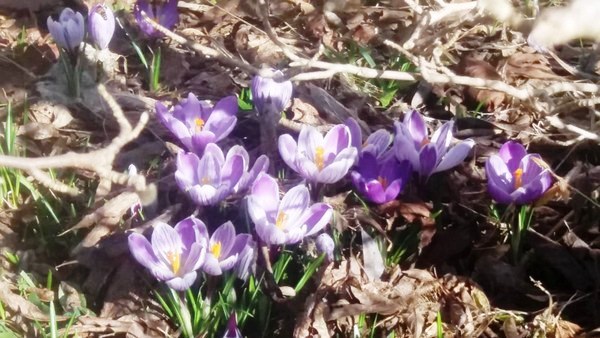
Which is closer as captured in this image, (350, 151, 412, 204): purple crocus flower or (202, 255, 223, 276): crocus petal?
(202, 255, 223, 276): crocus petal

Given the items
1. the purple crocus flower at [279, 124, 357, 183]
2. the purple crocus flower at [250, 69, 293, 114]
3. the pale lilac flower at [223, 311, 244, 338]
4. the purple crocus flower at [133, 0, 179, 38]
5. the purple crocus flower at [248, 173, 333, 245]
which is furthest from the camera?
the purple crocus flower at [133, 0, 179, 38]

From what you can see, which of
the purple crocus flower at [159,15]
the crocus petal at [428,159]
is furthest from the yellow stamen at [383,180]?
the purple crocus flower at [159,15]

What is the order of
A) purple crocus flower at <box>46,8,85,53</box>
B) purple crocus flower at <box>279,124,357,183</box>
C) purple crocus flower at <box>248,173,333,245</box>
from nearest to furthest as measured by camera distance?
purple crocus flower at <box>248,173,333,245</box> → purple crocus flower at <box>279,124,357,183</box> → purple crocus flower at <box>46,8,85,53</box>

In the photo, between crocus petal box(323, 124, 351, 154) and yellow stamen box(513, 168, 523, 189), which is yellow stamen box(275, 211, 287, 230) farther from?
yellow stamen box(513, 168, 523, 189)

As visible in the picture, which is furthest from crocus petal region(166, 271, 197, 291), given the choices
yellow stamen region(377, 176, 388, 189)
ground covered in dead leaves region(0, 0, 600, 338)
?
yellow stamen region(377, 176, 388, 189)

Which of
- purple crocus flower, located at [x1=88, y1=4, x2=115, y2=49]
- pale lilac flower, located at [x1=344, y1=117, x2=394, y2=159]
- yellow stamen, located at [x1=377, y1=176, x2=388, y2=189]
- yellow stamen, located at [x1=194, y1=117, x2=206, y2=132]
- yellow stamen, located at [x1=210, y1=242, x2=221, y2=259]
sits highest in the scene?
purple crocus flower, located at [x1=88, y1=4, x2=115, y2=49]

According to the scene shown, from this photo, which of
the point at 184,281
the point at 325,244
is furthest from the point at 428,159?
the point at 184,281

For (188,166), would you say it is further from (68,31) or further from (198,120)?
(68,31)
